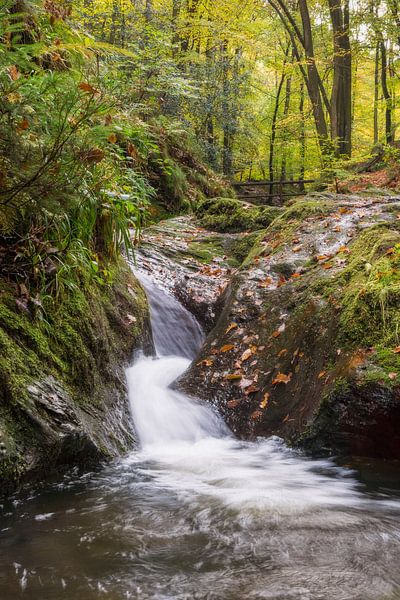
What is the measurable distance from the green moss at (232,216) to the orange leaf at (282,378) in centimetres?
617

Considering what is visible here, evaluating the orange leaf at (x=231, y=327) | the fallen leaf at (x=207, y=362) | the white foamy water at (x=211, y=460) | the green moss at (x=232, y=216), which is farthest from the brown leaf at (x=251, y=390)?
the green moss at (x=232, y=216)

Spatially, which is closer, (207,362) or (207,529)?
Answer: (207,529)

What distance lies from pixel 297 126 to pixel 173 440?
61.9 feet

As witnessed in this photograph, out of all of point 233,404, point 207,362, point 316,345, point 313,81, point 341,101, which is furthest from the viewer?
point 313,81

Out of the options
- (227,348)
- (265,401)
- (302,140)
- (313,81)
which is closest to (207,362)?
(227,348)

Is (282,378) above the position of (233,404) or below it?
above

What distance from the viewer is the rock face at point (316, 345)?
3766 millimetres

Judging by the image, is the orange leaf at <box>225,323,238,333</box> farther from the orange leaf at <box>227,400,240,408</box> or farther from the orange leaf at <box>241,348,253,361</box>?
the orange leaf at <box>227,400,240,408</box>

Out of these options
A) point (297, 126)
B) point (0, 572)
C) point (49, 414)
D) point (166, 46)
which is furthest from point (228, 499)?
point (297, 126)

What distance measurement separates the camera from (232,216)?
1082 centimetres

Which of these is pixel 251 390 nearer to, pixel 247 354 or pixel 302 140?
pixel 247 354

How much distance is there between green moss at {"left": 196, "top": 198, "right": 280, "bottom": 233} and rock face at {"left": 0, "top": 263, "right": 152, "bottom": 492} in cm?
596

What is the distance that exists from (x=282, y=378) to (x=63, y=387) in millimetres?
2067

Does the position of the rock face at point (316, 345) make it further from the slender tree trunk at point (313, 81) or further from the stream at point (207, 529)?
the slender tree trunk at point (313, 81)
